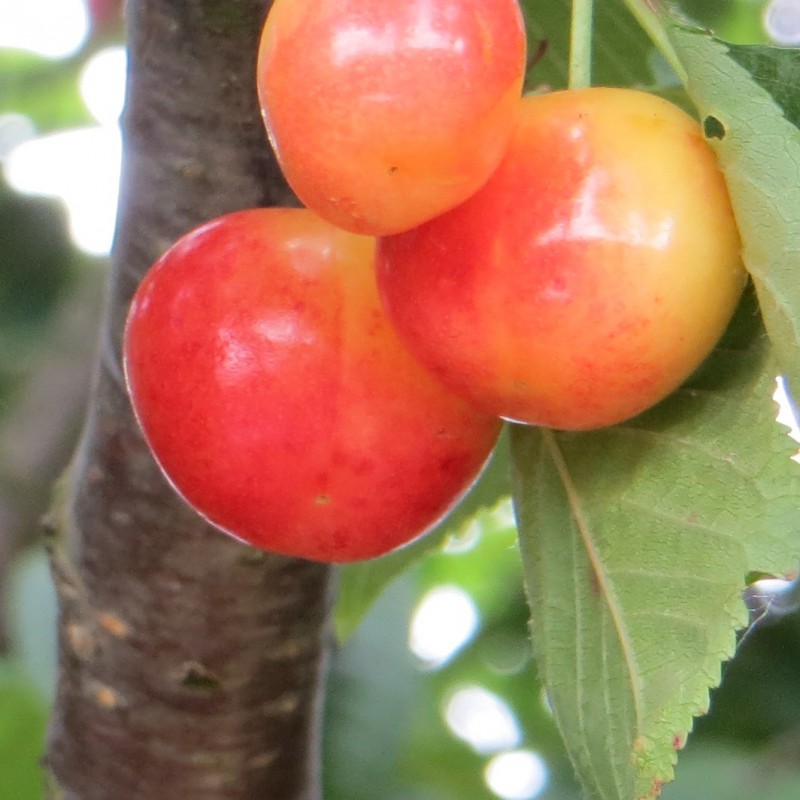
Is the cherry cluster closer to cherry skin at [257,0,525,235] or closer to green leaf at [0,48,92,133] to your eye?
cherry skin at [257,0,525,235]

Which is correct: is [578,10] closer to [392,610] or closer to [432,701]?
[392,610]

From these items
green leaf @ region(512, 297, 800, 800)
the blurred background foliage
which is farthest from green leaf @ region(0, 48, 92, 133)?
green leaf @ region(512, 297, 800, 800)

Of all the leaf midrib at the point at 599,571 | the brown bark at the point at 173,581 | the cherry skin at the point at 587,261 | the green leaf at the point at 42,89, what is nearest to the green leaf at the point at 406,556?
the brown bark at the point at 173,581

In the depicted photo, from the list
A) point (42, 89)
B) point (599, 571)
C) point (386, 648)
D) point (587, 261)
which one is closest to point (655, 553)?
Result: point (599, 571)

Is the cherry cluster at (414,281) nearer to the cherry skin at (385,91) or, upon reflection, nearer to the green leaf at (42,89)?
the cherry skin at (385,91)

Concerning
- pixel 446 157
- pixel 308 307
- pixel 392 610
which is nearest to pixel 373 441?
pixel 308 307

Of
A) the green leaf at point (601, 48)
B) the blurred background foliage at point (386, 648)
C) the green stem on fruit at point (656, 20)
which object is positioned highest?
the green stem on fruit at point (656, 20)

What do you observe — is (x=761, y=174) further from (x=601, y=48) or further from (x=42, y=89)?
(x=42, y=89)
